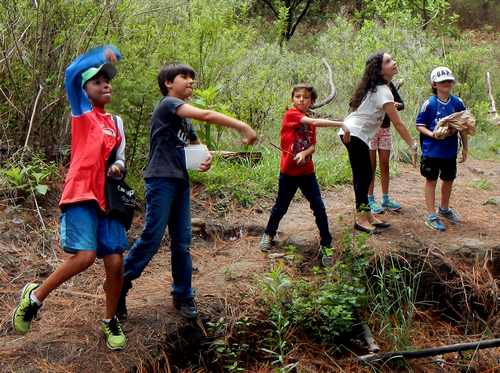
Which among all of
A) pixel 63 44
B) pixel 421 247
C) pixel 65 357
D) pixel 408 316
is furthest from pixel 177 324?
pixel 63 44

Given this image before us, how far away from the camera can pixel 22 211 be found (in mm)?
5309

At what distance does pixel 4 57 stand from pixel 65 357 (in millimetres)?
3075

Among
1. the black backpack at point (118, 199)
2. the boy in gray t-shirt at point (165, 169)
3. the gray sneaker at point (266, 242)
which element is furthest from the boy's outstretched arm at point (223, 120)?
the gray sneaker at point (266, 242)

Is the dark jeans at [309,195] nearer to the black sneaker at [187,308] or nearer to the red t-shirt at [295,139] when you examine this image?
the red t-shirt at [295,139]

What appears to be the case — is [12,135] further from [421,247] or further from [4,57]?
[421,247]

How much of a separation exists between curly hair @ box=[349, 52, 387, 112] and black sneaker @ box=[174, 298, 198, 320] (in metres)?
2.41

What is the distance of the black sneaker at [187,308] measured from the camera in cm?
421

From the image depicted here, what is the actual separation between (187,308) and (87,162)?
132cm

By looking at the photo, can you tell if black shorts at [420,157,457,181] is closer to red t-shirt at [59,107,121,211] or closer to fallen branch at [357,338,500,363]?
fallen branch at [357,338,500,363]

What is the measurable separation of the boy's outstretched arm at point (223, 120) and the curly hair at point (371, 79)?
2.16 meters

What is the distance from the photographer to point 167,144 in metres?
3.95

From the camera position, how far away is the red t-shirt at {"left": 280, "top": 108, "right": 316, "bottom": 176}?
16.3 ft

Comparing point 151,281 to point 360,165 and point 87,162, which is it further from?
point 360,165

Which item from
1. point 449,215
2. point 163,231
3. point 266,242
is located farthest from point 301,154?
point 449,215
